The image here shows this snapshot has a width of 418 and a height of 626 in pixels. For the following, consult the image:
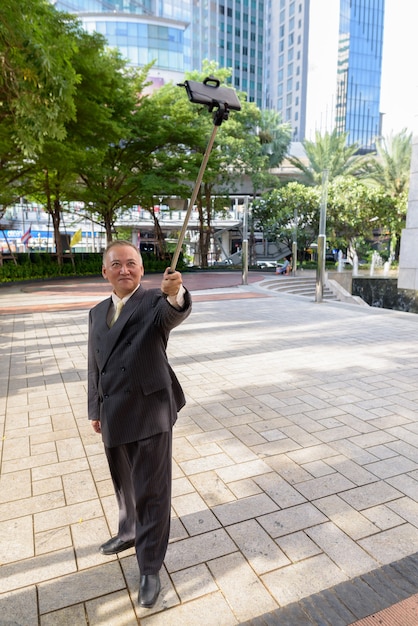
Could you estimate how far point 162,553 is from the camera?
2207mm

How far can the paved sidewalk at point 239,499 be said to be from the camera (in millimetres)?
2195

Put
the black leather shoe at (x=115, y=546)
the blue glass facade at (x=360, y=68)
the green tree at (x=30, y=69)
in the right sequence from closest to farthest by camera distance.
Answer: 1. the black leather shoe at (x=115, y=546)
2. the green tree at (x=30, y=69)
3. the blue glass facade at (x=360, y=68)

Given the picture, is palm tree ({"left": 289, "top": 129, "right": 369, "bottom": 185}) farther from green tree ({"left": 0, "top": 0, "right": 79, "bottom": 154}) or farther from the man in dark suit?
the man in dark suit

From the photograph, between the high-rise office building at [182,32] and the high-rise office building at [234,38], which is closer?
the high-rise office building at [182,32]

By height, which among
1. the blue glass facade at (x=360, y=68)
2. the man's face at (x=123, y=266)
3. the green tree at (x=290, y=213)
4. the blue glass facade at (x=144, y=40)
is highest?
the blue glass facade at (x=360, y=68)

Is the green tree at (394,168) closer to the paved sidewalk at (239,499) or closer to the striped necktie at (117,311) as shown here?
the paved sidewalk at (239,499)

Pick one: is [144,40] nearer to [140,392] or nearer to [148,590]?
[140,392]

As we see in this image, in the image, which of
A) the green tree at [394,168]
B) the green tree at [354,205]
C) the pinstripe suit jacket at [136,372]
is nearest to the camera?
the pinstripe suit jacket at [136,372]

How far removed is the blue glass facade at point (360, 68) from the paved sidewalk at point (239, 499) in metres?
93.9

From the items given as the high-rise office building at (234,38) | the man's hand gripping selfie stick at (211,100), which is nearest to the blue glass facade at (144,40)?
the high-rise office building at (234,38)

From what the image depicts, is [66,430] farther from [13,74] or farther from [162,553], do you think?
[13,74]

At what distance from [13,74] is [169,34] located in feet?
202

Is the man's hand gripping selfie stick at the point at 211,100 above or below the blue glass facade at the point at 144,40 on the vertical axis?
below

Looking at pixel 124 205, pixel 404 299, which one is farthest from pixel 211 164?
pixel 404 299
